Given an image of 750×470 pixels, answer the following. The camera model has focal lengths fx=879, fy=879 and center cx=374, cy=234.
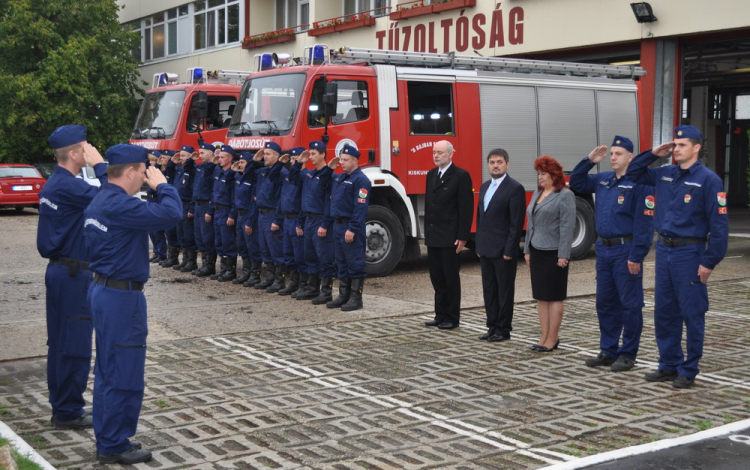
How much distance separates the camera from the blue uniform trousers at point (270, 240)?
11266 millimetres

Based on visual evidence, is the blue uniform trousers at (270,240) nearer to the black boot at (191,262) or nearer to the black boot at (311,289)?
the black boot at (311,289)

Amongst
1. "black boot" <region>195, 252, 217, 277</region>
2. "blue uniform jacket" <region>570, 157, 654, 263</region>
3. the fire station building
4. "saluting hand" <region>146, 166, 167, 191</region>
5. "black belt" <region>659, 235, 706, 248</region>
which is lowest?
"black boot" <region>195, 252, 217, 277</region>

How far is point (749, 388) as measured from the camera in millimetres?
6738

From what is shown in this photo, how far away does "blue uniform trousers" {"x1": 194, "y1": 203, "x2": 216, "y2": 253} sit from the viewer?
12.4 metres

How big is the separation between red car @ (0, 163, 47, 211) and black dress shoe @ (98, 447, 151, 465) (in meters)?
21.4

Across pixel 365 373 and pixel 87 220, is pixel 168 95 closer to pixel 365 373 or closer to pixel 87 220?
pixel 365 373

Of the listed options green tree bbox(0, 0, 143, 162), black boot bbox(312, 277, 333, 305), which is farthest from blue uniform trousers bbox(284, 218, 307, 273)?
green tree bbox(0, 0, 143, 162)

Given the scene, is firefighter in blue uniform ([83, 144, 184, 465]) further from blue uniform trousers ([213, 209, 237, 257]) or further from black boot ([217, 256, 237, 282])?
black boot ([217, 256, 237, 282])

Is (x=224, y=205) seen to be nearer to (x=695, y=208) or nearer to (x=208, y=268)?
(x=208, y=268)

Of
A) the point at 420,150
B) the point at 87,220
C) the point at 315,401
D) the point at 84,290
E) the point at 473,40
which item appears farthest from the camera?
the point at 473,40

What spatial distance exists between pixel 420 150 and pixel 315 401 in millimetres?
7092

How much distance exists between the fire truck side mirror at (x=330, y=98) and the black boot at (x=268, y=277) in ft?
7.25

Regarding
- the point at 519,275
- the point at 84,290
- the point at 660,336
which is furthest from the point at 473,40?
the point at 84,290

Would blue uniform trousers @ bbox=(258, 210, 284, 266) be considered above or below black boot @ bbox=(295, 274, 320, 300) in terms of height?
above
